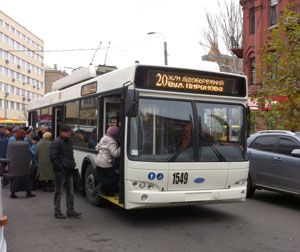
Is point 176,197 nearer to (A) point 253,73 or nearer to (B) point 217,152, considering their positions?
(B) point 217,152

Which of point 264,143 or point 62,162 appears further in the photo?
point 264,143

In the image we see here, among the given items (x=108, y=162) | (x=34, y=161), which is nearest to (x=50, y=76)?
(x=34, y=161)

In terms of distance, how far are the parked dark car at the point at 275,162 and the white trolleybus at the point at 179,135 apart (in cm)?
190

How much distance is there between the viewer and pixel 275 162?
8.95 m

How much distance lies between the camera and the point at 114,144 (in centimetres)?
710

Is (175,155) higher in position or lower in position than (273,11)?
lower

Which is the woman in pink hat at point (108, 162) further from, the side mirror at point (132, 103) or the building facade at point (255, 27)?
the building facade at point (255, 27)

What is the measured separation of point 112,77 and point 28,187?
12.3ft

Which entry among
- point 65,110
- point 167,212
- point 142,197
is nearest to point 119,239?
point 142,197

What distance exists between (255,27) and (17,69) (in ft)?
203

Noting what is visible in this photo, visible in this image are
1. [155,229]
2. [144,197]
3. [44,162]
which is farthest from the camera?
[44,162]

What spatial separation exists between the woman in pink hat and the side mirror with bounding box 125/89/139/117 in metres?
1.12

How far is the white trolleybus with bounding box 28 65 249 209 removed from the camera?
6324mm

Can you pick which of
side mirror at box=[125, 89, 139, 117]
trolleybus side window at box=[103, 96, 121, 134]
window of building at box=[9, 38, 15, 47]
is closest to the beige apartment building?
window of building at box=[9, 38, 15, 47]
